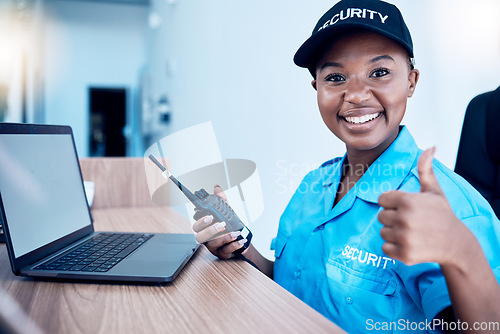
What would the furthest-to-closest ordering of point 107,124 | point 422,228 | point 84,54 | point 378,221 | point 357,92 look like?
point 107,124 → point 84,54 → point 357,92 → point 378,221 → point 422,228

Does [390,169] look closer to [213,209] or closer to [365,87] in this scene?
[365,87]

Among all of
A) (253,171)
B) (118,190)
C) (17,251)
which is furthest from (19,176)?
(253,171)

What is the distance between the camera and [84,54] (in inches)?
184

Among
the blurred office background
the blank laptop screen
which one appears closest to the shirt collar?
the blank laptop screen

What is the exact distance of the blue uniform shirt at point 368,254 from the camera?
546 millimetres

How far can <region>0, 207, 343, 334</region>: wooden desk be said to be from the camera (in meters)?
0.41

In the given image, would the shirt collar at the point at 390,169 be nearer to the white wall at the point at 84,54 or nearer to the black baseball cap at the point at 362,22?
the black baseball cap at the point at 362,22

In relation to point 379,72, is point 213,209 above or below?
below

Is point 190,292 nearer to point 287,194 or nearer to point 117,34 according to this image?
point 287,194

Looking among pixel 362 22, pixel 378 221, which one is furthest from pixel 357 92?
pixel 378 221

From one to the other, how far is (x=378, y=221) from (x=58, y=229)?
58cm

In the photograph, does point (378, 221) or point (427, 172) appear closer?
point (427, 172)

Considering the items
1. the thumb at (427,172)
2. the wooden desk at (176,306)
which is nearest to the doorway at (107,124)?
the wooden desk at (176,306)

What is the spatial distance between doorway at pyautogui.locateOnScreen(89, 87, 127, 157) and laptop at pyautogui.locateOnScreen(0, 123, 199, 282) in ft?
15.3
